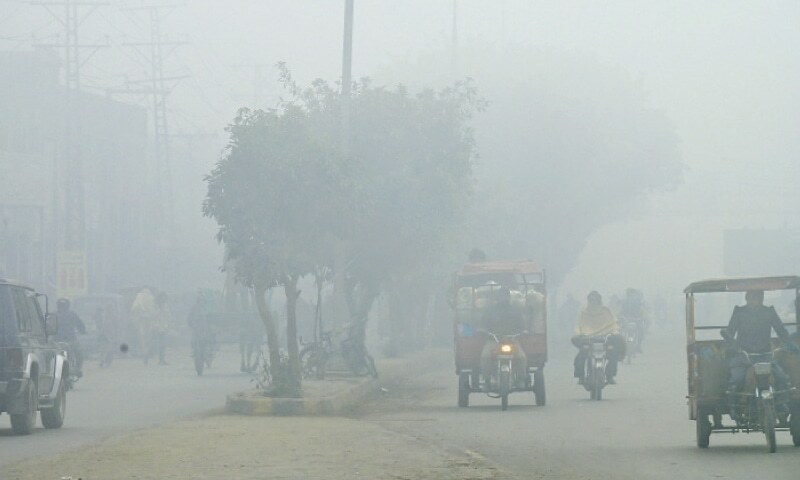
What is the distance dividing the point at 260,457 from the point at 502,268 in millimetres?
10859

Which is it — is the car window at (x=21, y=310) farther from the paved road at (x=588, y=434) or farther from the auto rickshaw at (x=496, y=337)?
the auto rickshaw at (x=496, y=337)

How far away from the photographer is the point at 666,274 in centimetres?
12138

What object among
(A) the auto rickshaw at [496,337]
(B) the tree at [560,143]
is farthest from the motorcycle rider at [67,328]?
(B) the tree at [560,143]

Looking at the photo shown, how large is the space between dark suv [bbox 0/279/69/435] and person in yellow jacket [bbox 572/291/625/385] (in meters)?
8.13

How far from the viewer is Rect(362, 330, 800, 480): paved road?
43.7 feet

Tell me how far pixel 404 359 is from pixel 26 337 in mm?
20357

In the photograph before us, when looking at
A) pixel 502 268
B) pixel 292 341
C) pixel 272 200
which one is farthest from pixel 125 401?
pixel 502 268

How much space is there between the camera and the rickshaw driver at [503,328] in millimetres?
21750

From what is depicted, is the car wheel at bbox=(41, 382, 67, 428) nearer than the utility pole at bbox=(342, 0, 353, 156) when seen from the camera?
Yes

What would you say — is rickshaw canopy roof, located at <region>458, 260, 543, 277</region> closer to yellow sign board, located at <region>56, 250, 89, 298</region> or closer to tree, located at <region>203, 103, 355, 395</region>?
tree, located at <region>203, 103, 355, 395</region>

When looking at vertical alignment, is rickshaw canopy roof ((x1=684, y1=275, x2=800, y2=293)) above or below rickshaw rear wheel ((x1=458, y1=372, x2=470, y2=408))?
above

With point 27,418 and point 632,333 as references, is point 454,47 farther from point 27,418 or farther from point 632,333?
point 27,418

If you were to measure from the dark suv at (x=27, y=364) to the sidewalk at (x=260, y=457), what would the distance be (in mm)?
1749

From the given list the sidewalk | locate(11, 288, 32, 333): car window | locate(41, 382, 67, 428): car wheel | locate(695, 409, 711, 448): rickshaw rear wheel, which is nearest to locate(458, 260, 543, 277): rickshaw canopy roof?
the sidewalk
